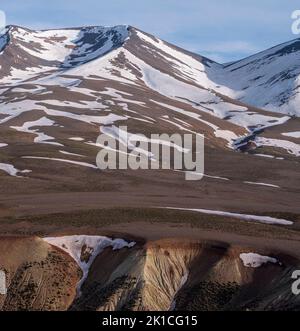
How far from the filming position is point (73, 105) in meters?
161

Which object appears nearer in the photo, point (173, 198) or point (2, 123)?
point (173, 198)

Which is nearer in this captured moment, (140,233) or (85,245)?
(85,245)

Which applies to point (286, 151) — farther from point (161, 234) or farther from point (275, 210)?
point (161, 234)

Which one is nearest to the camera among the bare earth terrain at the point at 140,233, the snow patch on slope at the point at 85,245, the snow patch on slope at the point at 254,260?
the bare earth terrain at the point at 140,233

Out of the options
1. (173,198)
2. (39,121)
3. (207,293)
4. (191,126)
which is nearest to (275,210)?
(173,198)

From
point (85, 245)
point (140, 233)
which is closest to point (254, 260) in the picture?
point (140, 233)

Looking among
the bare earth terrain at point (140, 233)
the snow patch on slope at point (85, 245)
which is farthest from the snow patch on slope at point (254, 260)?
the snow patch on slope at point (85, 245)

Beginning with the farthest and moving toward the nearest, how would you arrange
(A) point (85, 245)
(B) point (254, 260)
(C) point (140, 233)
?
(C) point (140, 233)
(A) point (85, 245)
(B) point (254, 260)

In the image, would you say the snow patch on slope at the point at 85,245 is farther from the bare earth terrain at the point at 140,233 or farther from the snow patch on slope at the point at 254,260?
the snow patch on slope at the point at 254,260

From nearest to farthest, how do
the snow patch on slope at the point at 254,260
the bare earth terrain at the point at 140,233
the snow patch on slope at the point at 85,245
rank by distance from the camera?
the bare earth terrain at the point at 140,233 < the snow patch on slope at the point at 254,260 < the snow patch on slope at the point at 85,245

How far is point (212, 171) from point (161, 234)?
61.0m

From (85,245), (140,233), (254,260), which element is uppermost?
(140,233)

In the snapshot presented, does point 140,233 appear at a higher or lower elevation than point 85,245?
higher

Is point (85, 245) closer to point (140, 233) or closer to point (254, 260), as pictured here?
point (140, 233)
